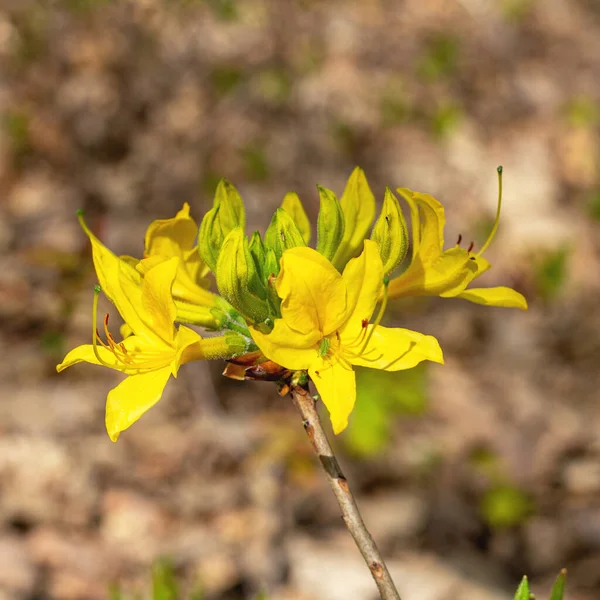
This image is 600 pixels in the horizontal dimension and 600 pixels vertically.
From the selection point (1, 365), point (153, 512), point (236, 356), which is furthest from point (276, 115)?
point (236, 356)

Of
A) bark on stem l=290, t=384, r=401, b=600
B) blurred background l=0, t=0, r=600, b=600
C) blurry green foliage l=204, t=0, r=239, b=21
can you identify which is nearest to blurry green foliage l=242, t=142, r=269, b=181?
blurred background l=0, t=0, r=600, b=600

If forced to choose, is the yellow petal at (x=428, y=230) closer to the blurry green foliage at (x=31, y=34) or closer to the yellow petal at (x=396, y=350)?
the yellow petal at (x=396, y=350)

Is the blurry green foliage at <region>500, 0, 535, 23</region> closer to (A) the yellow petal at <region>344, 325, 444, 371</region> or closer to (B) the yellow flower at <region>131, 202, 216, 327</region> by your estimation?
(B) the yellow flower at <region>131, 202, 216, 327</region>

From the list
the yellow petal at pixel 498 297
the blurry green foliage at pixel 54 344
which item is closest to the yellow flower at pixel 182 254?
the yellow petal at pixel 498 297

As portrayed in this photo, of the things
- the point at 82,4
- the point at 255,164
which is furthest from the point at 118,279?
the point at 82,4

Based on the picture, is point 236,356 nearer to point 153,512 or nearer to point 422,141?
point 153,512

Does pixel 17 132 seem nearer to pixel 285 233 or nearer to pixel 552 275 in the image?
pixel 552 275
